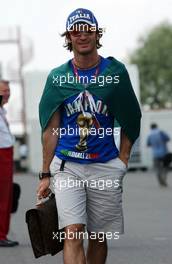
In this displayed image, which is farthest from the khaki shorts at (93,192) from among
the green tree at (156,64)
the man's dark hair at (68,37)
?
the green tree at (156,64)

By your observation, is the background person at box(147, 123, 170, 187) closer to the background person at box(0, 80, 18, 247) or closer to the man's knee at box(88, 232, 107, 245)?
the background person at box(0, 80, 18, 247)

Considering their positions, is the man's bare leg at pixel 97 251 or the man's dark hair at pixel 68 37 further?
the man's bare leg at pixel 97 251

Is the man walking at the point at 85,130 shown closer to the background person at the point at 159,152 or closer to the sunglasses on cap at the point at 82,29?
the sunglasses on cap at the point at 82,29

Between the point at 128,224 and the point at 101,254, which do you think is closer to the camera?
the point at 101,254

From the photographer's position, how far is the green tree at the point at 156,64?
92.8 m

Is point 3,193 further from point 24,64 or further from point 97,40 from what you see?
point 24,64

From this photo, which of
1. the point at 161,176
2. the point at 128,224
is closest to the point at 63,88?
the point at 128,224

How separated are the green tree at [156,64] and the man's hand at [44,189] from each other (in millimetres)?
85724

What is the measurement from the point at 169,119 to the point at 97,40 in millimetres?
38005

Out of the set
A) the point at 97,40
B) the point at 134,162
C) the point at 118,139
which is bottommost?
the point at 134,162

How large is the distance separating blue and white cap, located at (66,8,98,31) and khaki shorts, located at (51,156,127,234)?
880 millimetres

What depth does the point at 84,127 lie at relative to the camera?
6664mm

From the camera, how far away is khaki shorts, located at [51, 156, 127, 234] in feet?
21.8

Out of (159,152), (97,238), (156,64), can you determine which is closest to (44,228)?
(97,238)
